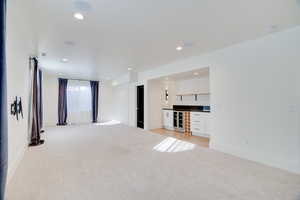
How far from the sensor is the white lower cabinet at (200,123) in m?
4.99

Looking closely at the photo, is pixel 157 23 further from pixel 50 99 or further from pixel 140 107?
pixel 50 99

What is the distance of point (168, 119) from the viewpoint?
21.5ft

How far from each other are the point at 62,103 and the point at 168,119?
541 centimetres

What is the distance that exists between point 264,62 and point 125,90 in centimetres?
629

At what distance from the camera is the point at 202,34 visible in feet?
9.53

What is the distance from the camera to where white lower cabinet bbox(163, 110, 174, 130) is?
640 centimetres

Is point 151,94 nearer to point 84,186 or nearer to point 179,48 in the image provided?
point 179,48

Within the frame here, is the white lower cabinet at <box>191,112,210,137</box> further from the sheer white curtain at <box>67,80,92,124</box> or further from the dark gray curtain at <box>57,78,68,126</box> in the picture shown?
the dark gray curtain at <box>57,78,68,126</box>

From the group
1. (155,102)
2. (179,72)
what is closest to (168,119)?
(155,102)

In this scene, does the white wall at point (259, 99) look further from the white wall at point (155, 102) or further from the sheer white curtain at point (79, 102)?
the sheer white curtain at point (79, 102)

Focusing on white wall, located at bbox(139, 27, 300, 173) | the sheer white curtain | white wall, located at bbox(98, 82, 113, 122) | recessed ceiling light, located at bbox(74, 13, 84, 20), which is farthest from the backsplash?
the sheer white curtain

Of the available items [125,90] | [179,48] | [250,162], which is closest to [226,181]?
[250,162]

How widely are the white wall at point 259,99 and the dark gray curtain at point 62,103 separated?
23.0ft

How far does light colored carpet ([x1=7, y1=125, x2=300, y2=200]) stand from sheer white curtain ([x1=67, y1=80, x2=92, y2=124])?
184 inches
